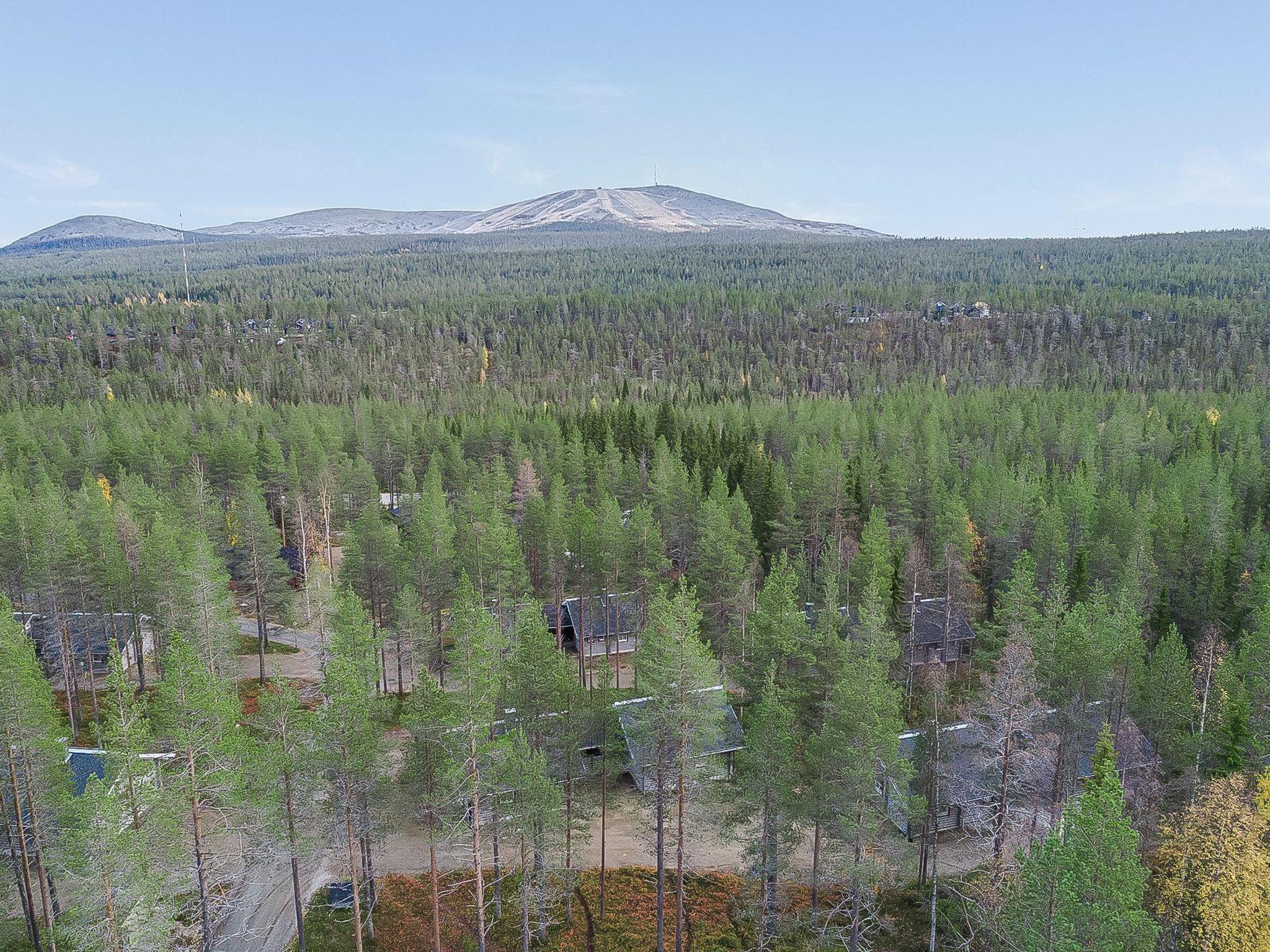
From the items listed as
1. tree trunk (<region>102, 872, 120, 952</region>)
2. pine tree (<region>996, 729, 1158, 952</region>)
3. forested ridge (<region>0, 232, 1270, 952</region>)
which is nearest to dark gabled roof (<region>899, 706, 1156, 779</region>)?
forested ridge (<region>0, 232, 1270, 952</region>)

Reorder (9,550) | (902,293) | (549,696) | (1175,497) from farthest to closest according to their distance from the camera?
(902,293)
(1175,497)
(9,550)
(549,696)

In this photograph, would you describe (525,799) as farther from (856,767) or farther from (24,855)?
(24,855)

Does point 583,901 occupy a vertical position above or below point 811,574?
below

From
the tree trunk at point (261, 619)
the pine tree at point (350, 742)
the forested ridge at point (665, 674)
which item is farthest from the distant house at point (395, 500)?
the pine tree at point (350, 742)

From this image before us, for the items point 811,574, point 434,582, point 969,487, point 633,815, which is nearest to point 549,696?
point 633,815

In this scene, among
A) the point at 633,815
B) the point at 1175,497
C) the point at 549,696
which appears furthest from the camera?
the point at 1175,497

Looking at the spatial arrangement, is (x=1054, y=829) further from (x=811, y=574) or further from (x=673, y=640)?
(x=811, y=574)
